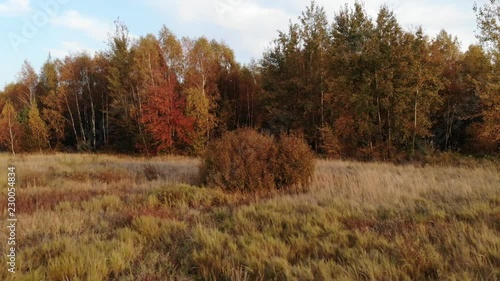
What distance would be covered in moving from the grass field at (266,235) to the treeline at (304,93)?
38.2ft

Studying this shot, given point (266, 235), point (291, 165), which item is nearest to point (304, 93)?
point (291, 165)

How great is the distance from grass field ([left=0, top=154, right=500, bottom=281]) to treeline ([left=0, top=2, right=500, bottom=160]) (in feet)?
38.2

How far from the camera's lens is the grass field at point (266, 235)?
12.3 ft

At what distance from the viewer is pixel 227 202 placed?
7.90 metres

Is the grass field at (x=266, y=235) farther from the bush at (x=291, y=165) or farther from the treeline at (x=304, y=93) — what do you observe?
the treeline at (x=304, y=93)

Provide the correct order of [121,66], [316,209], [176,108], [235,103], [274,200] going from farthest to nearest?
[235,103] → [121,66] → [176,108] → [274,200] → [316,209]

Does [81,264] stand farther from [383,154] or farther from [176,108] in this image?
[176,108]

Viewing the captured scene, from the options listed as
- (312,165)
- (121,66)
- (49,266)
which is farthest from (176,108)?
(49,266)

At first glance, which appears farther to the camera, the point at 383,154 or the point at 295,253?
the point at 383,154

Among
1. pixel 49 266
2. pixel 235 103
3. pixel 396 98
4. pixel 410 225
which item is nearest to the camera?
pixel 49 266

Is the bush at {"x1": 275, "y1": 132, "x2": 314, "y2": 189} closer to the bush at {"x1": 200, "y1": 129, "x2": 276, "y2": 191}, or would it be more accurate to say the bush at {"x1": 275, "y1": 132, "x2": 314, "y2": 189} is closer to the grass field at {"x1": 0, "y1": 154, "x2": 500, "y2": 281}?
the bush at {"x1": 200, "y1": 129, "x2": 276, "y2": 191}

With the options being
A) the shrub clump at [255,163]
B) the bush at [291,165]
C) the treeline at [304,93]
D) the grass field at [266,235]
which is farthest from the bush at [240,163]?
the treeline at [304,93]

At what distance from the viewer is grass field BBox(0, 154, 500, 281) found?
3754 mm

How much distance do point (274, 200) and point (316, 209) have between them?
4.31ft
